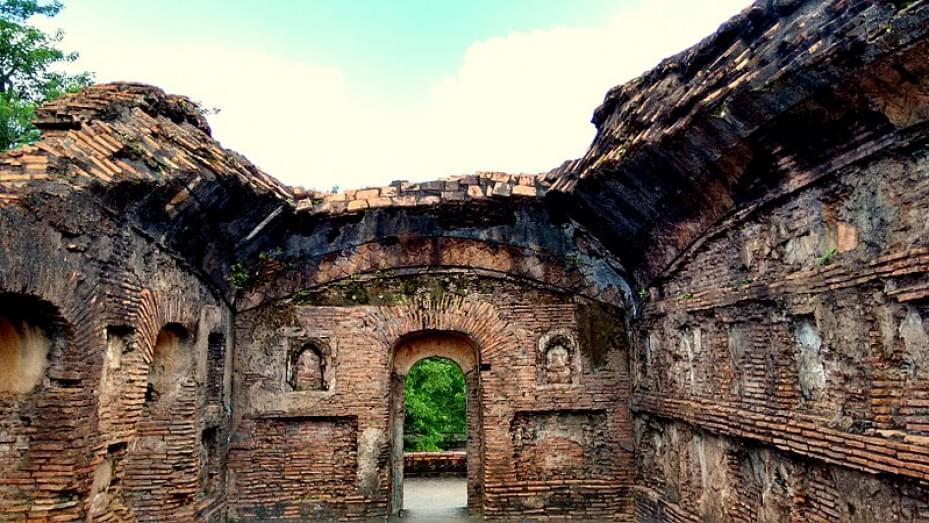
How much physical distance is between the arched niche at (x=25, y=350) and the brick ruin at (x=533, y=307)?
2 centimetres

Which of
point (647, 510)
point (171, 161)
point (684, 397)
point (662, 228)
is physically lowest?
point (647, 510)

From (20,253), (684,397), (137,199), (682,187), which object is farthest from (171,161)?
(684,397)

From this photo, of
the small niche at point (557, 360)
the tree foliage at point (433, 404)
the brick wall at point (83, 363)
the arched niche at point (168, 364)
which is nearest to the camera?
the brick wall at point (83, 363)

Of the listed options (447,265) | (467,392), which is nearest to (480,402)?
(467,392)

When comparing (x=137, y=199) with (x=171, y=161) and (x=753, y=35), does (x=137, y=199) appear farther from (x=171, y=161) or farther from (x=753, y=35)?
(x=753, y=35)

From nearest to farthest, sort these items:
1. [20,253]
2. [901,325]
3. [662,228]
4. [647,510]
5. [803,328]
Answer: [901,325]
[20,253]
[803,328]
[662,228]
[647,510]

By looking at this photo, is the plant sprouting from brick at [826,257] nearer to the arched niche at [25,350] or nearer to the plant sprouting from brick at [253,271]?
the arched niche at [25,350]

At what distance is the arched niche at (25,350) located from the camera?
4906mm

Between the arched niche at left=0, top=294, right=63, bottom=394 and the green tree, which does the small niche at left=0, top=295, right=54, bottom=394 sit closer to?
the arched niche at left=0, top=294, right=63, bottom=394

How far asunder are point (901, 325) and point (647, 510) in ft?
16.2

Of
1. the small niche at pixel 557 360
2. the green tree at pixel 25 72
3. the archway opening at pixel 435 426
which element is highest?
the green tree at pixel 25 72

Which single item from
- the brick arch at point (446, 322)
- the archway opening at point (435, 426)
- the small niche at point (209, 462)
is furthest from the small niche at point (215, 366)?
the archway opening at point (435, 426)

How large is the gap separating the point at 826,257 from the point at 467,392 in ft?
18.7

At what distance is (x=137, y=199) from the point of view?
5.70m
